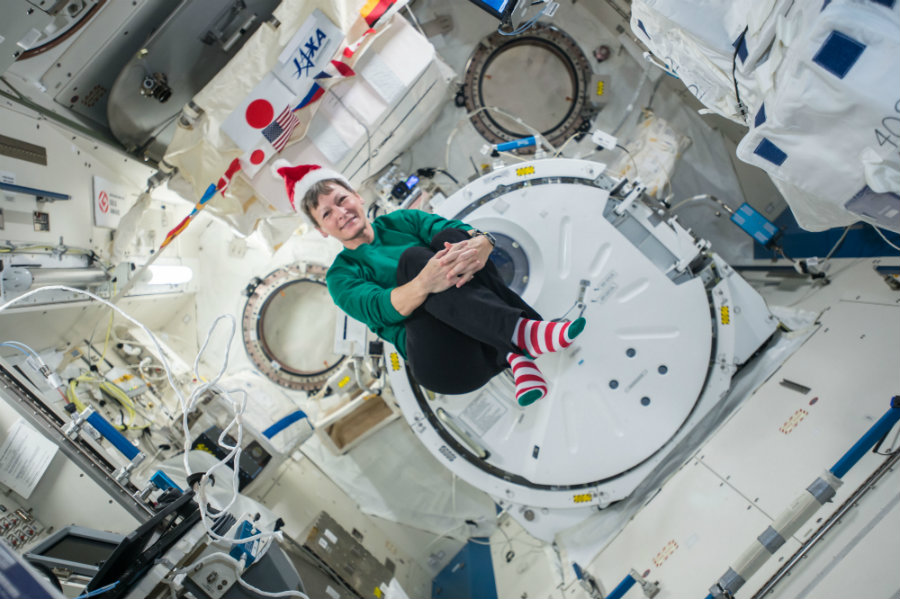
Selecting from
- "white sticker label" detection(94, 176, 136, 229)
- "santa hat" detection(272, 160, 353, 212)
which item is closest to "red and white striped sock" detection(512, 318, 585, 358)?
"santa hat" detection(272, 160, 353, 212)

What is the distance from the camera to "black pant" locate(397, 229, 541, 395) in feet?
5.68

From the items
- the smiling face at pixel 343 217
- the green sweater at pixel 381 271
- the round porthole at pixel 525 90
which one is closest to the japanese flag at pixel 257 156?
the smiling face at pixel 343 217

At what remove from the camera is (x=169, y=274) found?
3.16 meters

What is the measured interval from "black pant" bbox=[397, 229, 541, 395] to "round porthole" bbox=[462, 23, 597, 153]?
6.85 feet

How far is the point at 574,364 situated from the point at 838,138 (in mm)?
1431

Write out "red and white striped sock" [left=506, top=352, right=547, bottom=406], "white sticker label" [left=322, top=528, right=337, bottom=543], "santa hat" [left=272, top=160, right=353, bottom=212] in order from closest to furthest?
1. "red and white striped sock" [left=506, top=352, right=547, bottom=406]
2. "santa hat" [left=272, top=160, right=353, bottom=212]
3. "white sticker label" [left=322, top=528, right=337, bottom=543]

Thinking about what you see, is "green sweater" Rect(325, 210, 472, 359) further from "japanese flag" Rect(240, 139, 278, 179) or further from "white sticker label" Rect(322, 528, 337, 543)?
"white sticker label" Rect(322, 528, 337, 543)

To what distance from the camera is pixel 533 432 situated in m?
2.47

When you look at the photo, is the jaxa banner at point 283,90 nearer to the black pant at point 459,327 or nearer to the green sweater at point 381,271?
the green sweater at point 381,271

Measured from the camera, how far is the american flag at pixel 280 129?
2469 mm

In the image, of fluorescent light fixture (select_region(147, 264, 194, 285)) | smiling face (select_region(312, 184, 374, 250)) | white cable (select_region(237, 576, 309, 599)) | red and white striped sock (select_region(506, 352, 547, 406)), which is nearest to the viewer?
white cable (select_region(237, 576, 309, 599))

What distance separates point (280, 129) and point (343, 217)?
2.72 ft

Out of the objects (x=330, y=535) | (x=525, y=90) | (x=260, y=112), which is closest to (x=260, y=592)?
(x=330, y=535)

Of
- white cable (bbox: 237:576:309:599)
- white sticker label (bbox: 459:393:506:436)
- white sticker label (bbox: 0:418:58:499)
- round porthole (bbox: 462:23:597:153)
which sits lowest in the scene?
white sticker label (bbox: 0:418:58:499)
